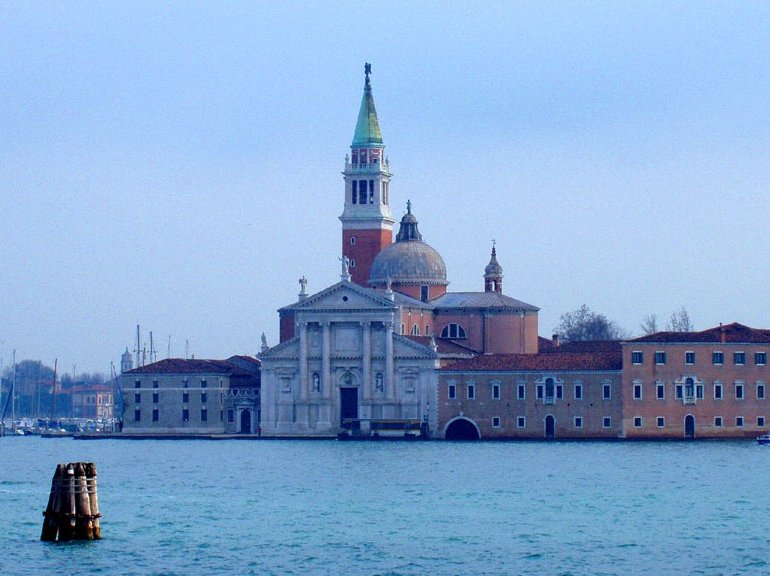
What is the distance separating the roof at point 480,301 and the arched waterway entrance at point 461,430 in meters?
9.40

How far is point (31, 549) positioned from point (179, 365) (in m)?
54.8

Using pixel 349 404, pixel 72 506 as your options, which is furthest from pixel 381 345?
pixel 72 506

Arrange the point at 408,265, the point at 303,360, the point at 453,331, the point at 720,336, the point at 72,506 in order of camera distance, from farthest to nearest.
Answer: the point at 408,265 < the point at 453,331 < the point at 303,360 < the point at 720,336 < the point at 72,506

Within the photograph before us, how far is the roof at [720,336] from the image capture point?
78.8m

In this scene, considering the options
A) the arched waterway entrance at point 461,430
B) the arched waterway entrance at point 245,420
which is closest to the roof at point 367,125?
the arched waterway entrance at point 245,420

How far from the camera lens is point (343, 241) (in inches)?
Result: 3841

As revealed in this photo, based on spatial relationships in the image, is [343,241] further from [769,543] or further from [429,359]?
[769,543]

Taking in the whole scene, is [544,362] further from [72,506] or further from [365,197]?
[72,506]

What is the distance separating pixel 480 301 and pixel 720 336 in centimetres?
1602

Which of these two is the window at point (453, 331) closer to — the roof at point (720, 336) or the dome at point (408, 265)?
the dome at point (408, 265)

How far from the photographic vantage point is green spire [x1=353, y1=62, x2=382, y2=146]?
96.9 m

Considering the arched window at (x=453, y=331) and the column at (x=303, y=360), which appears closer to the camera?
the column at (x=303, y=360)

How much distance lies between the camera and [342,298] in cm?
8669

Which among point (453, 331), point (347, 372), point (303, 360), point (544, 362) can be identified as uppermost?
point (453, 331)
